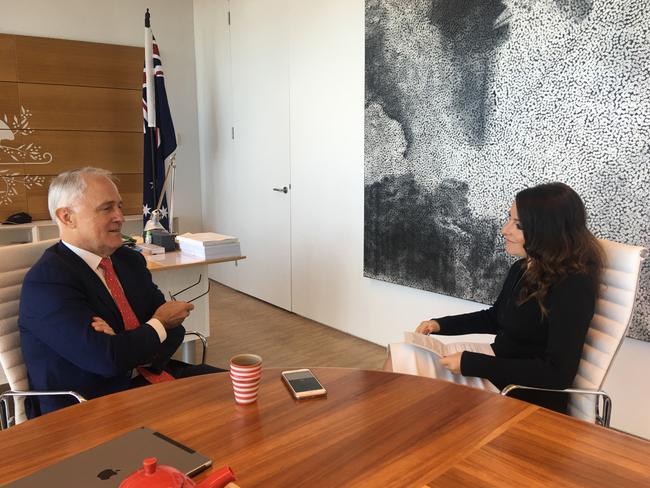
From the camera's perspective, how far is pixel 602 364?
1.68 meters

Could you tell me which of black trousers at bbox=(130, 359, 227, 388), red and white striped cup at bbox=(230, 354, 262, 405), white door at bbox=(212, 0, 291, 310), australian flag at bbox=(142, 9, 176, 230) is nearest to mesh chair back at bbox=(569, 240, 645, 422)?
red and white striped cup at bbox=(230, 354, 262, 405)

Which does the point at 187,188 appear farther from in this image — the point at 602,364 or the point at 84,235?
the point at 602,364

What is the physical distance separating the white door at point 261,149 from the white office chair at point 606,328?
3152 millimetres

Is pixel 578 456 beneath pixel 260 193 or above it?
beneath

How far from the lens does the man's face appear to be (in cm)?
Answer: 185

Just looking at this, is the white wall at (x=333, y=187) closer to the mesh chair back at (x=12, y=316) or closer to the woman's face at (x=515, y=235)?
the woman's face at (x=515, y=235)

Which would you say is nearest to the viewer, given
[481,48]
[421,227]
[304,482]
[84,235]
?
[304,482]

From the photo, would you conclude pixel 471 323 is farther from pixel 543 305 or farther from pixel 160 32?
pixel 160 32

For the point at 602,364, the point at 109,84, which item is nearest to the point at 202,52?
the point at 109,84

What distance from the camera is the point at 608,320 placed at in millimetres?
1698

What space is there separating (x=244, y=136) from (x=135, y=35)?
1.46 metres

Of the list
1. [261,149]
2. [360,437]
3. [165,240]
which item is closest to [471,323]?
[360,437]

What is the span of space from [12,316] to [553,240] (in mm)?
1754

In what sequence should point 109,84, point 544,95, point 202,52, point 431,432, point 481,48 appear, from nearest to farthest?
point 431,432 → point 544,95 → point 481,48 → point 109,84 → point 202,52
